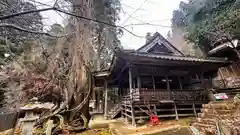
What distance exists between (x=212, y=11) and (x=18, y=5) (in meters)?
16.0

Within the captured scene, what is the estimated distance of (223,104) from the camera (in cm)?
507

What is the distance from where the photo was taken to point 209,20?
12.9 metres

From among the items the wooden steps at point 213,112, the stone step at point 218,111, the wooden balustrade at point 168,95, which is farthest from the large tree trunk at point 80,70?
the stone step at point 218,111

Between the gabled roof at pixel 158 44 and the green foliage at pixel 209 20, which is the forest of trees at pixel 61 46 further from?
the green foliage at pixel 209 20

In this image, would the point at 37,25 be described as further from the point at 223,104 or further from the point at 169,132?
the point at 223,104

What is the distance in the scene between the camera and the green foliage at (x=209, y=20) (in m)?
10.5

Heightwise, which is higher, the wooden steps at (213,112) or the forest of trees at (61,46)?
the forest of trees at (61,46)

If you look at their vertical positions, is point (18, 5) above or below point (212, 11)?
below

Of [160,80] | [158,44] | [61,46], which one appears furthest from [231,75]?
[61,46]

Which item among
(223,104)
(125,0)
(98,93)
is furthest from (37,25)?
(98,93)

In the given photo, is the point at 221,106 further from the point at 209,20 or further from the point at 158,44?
the point at 209,20

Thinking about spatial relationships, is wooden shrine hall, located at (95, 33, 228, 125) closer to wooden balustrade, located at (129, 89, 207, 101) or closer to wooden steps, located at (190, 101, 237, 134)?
wooden balustrade, located at (129, 89, 207, 101)

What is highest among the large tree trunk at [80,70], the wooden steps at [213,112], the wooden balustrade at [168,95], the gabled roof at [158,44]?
the gabled roof at [158,44]

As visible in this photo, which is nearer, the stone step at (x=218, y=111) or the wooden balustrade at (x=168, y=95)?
the stone step at (x=218, y=111)
